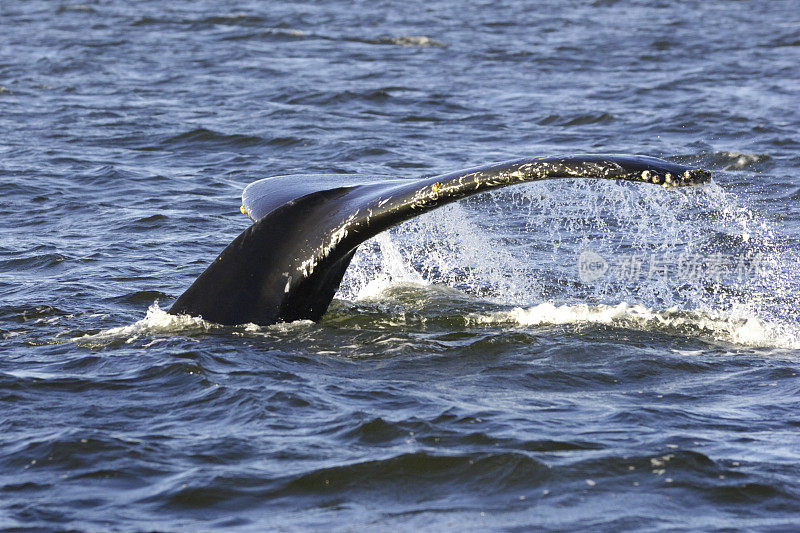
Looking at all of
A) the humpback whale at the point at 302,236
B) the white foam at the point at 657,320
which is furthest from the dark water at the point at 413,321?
the humpback whale at the point at 302,236

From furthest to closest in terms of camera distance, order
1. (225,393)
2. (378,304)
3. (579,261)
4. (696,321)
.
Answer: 1. (579,261)
2. (378,304)
3. (696,321)
4. (225,393)

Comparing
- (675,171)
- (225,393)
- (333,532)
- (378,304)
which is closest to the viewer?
(333,532)

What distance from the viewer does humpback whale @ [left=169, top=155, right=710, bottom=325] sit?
20.7 feet

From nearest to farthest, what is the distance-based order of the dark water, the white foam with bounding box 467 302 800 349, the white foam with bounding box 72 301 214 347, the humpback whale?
the dark water
the humpback whale
the white foam with bounding box 72 301 214 347
the white foam with bounding box 467 302 800 349

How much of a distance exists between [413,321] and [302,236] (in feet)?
5.63

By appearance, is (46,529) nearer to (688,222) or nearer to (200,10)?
(688,222)

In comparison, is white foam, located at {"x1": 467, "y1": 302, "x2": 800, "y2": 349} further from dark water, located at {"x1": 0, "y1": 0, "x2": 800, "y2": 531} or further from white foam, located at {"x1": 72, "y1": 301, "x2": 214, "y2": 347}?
white foam, located at {"x1": 72, "y1": 301, "x2": 214, "y2": 347}

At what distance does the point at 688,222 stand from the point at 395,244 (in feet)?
10.2

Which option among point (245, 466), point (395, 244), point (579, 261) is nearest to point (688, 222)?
point (579, 261)

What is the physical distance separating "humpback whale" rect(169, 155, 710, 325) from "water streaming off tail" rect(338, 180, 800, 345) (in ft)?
4.22

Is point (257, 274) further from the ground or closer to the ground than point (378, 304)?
further from the ground

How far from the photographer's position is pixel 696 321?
324 inches

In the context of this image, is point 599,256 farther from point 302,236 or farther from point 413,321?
point 302,236

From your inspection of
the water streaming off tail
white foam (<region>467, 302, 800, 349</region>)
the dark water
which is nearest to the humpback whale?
the dark water
